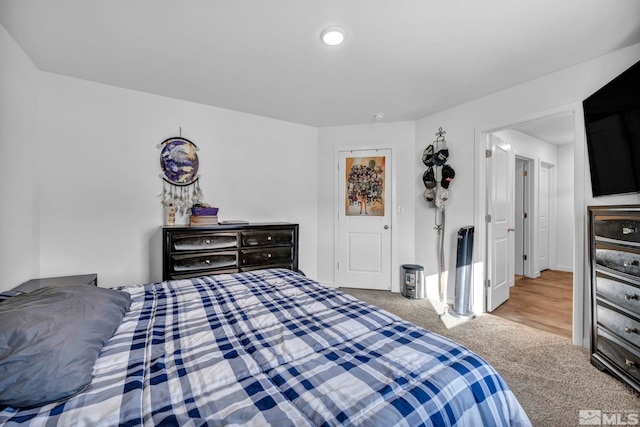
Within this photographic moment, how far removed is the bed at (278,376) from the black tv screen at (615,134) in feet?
6.62

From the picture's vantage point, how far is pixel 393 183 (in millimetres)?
3926

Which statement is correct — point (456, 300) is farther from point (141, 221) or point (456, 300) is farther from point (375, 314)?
point (141, 221)

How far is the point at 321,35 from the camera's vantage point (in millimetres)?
1943

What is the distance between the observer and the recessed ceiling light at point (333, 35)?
1.87 meters

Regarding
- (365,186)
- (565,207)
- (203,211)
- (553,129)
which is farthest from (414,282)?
(565,207)

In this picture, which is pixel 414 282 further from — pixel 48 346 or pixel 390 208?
pixel 48 346

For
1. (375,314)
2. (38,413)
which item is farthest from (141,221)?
(375,314)

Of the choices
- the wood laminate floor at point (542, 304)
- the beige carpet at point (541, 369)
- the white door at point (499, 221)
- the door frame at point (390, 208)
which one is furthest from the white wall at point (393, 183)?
the wood laminate floor at point (542, 304)

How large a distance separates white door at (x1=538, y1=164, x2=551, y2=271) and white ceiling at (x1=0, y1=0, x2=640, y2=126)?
10.7 feet

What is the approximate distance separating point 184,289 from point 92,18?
6.19 ft

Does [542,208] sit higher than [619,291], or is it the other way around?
[542,208]

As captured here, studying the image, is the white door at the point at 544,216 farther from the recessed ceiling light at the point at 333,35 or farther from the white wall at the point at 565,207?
the recessed ceiling light at the point at 333,35

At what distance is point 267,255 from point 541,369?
2.59 m

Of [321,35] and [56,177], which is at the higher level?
[321,35]
